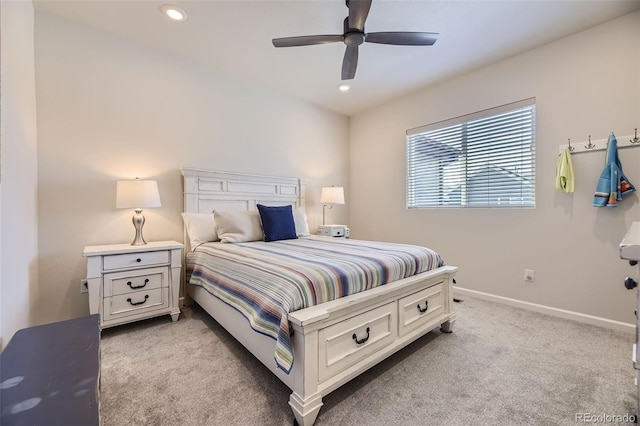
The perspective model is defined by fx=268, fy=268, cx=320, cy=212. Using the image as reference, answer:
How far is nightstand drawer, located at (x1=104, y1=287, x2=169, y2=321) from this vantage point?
2.18m

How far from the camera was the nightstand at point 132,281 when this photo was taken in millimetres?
2123

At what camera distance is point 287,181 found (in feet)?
12.6

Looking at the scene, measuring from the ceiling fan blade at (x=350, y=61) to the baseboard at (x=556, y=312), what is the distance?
9.18 ft

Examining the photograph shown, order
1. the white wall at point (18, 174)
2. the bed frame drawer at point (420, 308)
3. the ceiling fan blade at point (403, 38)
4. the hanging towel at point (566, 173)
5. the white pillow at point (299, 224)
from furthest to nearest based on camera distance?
1. the white pillow at point (299, 224)
2. the hanging towel at point (566, 173)
3. the ceiling fan blade at point (403, 38)
4. the bed frame drawer at point (420, 308)
5. the white wall at point (18, 174)

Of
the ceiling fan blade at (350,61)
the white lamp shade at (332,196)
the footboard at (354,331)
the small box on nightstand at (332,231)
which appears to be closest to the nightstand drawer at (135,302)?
the footboard at (354,331)

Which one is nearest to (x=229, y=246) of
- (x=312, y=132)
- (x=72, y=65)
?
(x=72, y=65)

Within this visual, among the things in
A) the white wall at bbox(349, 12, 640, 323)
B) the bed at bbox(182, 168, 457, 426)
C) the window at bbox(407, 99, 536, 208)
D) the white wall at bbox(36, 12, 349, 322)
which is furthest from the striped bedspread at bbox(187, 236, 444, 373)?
the window at bbox(407, 99, 536, 208)

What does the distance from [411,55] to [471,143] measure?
49.8 inches

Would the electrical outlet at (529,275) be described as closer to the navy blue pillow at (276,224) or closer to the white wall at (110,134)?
the navy blue pillow at (276,224)

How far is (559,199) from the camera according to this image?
2602mm

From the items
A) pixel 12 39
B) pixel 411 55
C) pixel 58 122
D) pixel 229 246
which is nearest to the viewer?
pixel 12 39

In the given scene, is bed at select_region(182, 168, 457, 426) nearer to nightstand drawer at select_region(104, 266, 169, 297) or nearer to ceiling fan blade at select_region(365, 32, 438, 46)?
nightstand drawer at select_region(104, 266, 169, 297)

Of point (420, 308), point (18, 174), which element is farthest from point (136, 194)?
point (420, 308)

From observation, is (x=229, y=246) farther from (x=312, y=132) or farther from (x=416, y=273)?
(x=312, y=132)
